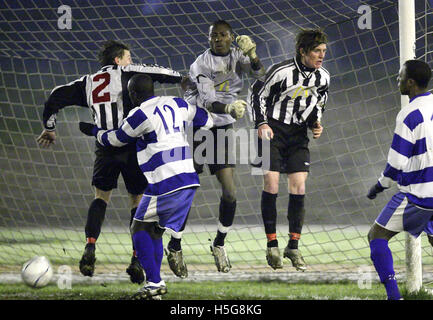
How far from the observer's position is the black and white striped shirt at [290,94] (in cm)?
502

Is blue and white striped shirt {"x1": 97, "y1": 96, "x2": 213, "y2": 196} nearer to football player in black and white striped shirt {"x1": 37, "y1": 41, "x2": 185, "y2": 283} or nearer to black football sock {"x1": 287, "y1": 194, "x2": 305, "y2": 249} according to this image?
football player in black and white striped shirt {"x1": 37, "y1": 41, "x2": 185, "y2": 283}

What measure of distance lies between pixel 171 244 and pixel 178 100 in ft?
3.40

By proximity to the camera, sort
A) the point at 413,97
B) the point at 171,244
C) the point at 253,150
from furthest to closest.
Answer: the point at 253,150, the point at 171,244, the point at 413,97

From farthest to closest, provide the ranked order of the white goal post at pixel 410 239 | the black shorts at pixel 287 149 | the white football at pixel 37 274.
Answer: the white football at pixel 37 274, the black shorts at pixel 287 149, the white goal post at pixel 410 239

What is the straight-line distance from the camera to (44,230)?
912 centimetres

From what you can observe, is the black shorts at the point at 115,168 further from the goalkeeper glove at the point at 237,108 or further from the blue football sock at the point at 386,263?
the blue football sock at the point at 386,263

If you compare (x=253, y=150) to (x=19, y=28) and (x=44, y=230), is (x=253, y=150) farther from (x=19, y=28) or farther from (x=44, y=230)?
(x=19, y=28)

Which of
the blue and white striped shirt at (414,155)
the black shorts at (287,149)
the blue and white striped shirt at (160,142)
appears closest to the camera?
the blue and white striped shirt at (414,155)

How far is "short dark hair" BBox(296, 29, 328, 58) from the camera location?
5.01m

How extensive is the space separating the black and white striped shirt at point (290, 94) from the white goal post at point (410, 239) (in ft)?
1.97

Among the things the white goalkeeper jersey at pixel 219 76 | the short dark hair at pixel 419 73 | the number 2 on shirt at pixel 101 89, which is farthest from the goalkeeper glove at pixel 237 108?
the short dark hair at pixel 419 73

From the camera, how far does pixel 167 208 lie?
14.8 feet

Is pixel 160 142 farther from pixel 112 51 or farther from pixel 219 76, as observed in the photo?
pixel 112 51

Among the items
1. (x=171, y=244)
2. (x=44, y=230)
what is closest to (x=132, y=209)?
(x=171, y=244)
